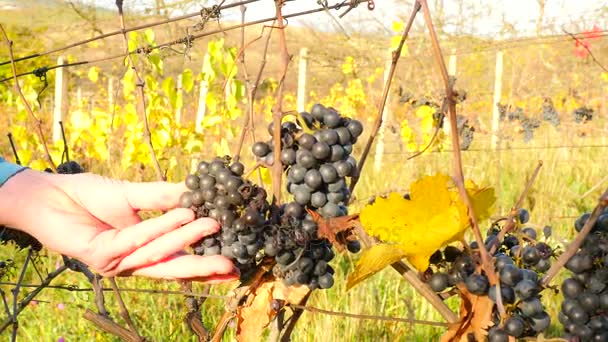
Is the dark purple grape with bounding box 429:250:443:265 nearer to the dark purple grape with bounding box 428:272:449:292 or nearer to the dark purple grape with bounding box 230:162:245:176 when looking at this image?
the dark purple grape with bounding box 428:272:449:292

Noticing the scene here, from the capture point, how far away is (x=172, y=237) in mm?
965

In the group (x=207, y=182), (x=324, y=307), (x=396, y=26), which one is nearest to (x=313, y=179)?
(x=207, y=182)

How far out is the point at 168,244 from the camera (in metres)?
0.97

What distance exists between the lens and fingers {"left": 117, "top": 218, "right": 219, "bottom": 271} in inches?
36.8

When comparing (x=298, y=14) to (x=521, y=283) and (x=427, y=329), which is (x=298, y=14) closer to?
(x=521, y=283)

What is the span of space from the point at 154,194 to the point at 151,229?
12cm

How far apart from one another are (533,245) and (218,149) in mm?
3093

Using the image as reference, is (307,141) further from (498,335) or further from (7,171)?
(7,171)

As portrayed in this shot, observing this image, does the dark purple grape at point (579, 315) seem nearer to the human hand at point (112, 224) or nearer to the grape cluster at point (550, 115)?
the human hand at point (112, 224)

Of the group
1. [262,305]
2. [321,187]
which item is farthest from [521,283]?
[262,305]

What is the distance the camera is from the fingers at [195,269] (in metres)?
0.95

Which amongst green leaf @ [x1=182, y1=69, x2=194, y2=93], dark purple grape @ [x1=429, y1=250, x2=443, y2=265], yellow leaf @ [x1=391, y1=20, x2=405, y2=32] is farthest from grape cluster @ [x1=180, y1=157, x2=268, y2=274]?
yellow leaf @ [x1=391, y1=20, x2=405, y2=32]

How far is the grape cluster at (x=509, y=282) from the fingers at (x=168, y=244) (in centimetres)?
32

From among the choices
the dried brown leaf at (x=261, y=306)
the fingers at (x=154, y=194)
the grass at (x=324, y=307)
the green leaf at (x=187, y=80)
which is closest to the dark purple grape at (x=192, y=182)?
the fingers at (x=154, y=194)
